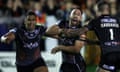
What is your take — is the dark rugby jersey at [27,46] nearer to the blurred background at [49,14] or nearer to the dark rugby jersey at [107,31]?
the dark rugby jersey at [107,31]

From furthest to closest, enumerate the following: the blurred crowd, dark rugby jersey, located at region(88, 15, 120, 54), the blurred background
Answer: the blurred crowd
the blurred background
dark rugby jersey, located at region(88, 15, 120, 54)

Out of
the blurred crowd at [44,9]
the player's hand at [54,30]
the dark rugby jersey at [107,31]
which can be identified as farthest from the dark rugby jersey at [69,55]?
the blurred crowd at [44,9]

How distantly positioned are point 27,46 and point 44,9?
7.36 m

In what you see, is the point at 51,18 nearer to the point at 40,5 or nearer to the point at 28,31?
the point at 40,5

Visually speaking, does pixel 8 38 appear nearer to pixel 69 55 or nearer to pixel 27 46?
pixel 27 46

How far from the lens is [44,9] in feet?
58.8

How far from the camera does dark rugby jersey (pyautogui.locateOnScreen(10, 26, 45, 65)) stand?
10.6 m

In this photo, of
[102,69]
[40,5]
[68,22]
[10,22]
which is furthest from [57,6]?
[102,69]

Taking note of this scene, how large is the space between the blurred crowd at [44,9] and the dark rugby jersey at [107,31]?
7000 mm

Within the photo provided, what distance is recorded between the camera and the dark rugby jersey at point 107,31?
1005 centimetres

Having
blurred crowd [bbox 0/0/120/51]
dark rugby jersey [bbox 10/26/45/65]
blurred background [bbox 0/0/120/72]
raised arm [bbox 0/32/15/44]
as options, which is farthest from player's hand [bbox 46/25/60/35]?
blurred crowd [bbox 0/0/120/51]

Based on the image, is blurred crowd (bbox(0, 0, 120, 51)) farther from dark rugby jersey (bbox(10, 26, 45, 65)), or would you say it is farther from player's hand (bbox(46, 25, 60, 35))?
dark rugby jersey (bbox(10, 26, 45, 65))

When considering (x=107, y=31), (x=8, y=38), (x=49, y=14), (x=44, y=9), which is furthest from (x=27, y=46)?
(x=44, y=9)

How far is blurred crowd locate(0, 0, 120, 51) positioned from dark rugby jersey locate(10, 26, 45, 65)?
6357 mm
